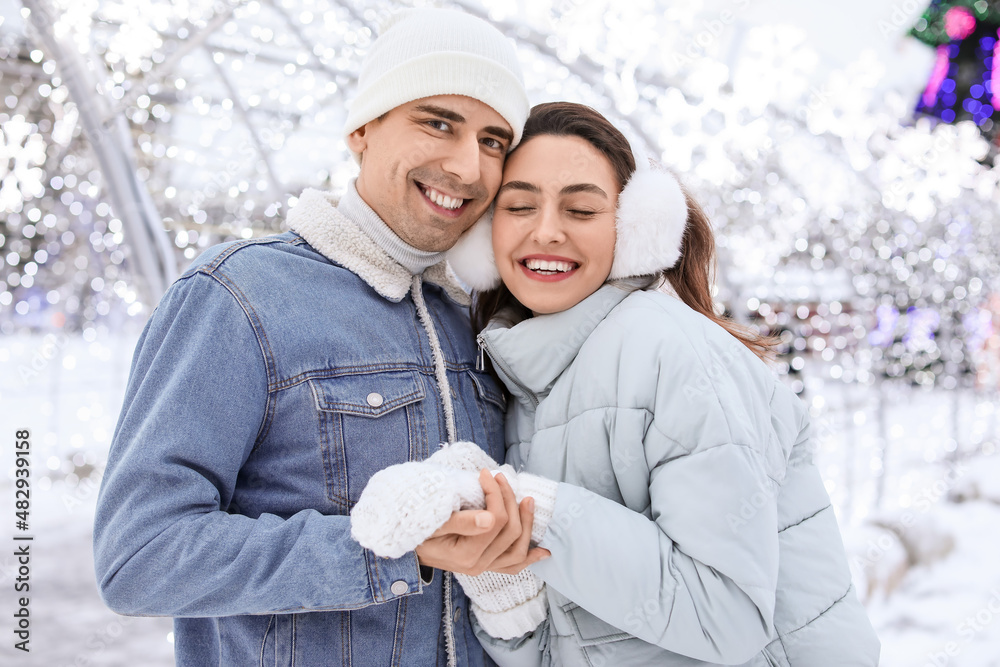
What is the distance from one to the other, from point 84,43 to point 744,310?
13.6 feet

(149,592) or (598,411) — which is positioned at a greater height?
(598,411)

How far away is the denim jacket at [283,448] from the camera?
3.54 feet

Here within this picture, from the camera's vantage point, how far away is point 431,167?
1510mm

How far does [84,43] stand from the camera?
2.60m

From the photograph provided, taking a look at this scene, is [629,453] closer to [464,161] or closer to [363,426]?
[363,426]

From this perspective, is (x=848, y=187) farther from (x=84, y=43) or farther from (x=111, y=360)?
(x=111, y=360)

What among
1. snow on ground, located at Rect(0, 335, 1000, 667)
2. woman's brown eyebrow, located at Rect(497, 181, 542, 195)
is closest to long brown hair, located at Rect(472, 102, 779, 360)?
woman's brown eyebrow, located at Rect(497, 181, 542, 195)

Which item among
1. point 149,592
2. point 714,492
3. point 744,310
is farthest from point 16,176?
point 744,310

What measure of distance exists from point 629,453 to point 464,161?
0.75 metres

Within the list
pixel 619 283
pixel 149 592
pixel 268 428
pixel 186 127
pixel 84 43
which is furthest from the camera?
pixel 186 127

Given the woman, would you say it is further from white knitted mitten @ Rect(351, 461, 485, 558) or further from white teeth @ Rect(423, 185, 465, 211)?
white teeth @ Rect(423, 185, 465, 211)

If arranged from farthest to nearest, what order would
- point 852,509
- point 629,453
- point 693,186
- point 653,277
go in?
point 852,509
point 693,186
point 653,277
point 629,453

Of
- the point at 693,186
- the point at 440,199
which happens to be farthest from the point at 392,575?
the point at 693,186

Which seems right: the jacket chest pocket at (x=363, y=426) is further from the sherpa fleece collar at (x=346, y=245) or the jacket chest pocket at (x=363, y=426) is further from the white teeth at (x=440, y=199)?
the white teeth at (x=440, y=199)
